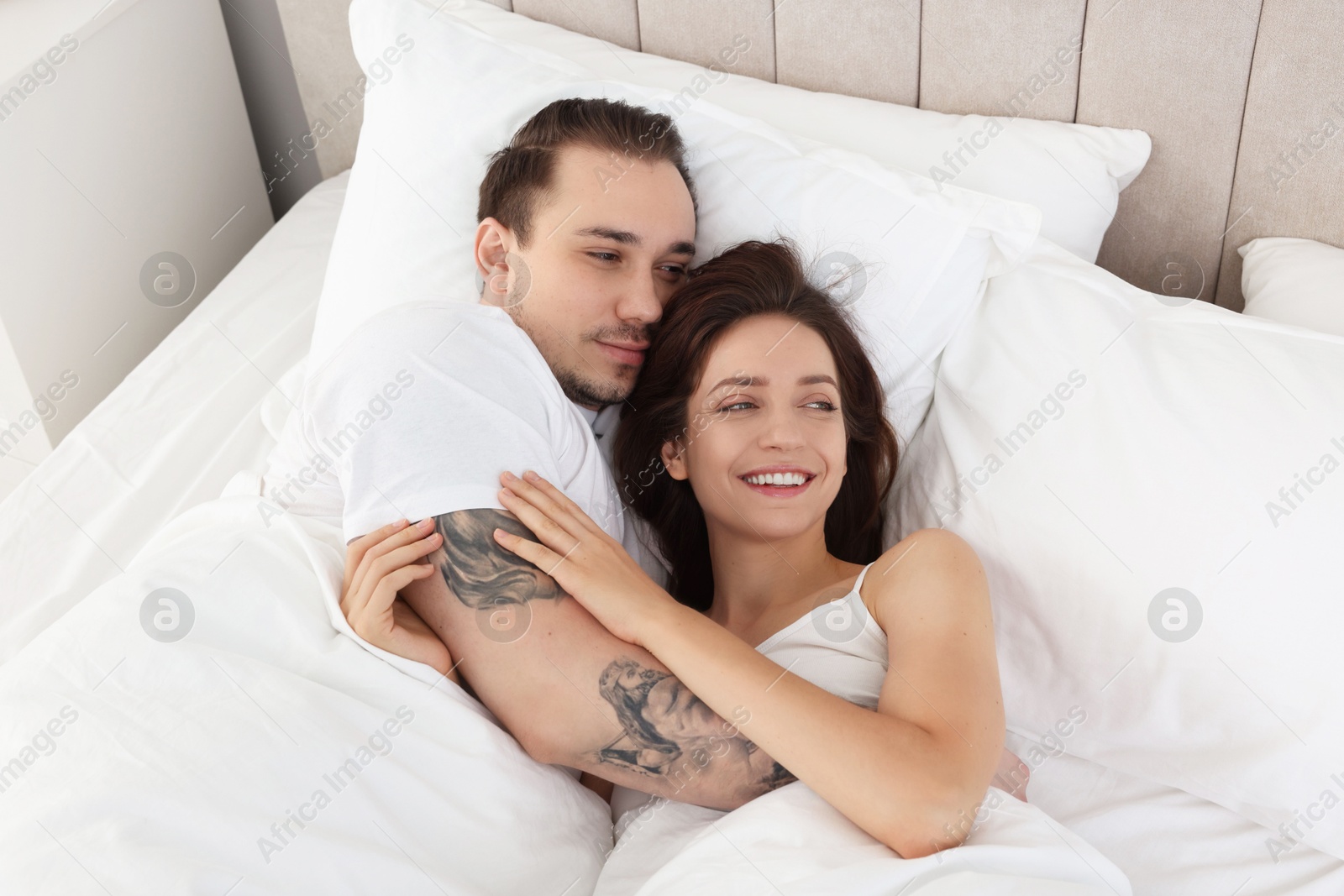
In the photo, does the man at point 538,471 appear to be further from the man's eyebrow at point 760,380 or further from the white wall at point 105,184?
the white wall at point 105,184

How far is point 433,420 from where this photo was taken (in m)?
1.13

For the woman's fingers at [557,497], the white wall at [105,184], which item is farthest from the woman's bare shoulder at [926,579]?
the white wall at [105,184]

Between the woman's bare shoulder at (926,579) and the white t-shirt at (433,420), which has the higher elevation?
the white t-shirt at (433,420)

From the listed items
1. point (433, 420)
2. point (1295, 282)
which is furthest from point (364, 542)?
point (1295, 282)

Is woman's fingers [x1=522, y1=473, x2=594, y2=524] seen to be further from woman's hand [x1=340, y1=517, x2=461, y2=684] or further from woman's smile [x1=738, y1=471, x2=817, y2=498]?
woman's smile [x1=738, y1=471, x2=817, y2=498]

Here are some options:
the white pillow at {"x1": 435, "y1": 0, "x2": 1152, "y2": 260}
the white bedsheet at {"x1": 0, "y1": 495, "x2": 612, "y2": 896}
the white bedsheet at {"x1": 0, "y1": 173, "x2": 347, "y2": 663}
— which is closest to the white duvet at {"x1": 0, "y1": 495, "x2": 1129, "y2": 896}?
the white bedsheet at {"x1": 0, "y1": 495, "x2": 612, "y2": 896}

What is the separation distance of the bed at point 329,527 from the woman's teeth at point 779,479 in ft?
0.81

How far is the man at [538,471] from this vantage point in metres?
1.09

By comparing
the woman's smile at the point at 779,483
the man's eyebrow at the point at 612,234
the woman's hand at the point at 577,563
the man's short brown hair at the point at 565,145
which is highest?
the man's short brown hair at the point at 565,145

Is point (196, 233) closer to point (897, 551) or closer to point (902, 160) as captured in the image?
point (902, 160)

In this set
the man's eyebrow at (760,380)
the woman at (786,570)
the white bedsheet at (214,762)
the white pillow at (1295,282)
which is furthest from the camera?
the man's eyebrow at (760,380)

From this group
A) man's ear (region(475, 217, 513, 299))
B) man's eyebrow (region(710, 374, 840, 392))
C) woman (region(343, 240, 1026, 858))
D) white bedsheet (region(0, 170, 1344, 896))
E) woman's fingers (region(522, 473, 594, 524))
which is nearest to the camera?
white bedsheet (region(0, 170, 1344, 896))

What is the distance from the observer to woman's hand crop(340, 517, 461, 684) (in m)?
1.08

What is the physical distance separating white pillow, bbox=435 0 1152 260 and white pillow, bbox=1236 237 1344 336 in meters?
0.21
